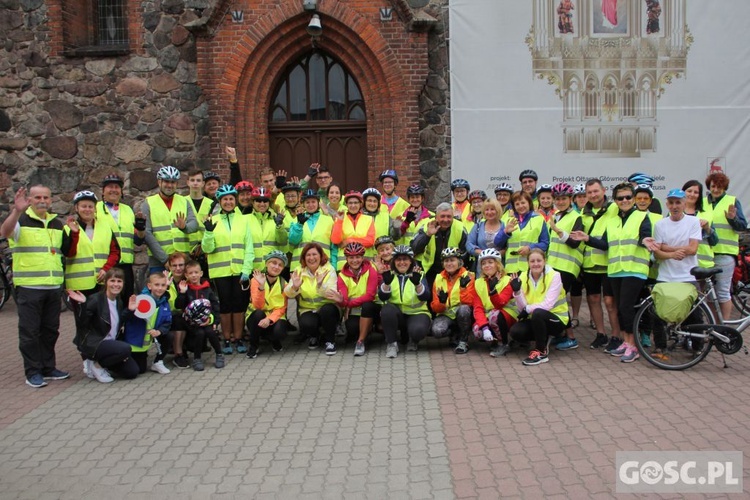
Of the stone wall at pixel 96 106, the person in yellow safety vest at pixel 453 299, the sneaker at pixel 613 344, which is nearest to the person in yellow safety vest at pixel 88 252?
the person in yellow safety vest at pixel 453 299

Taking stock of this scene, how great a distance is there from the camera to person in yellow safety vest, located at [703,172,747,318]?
7.08 m

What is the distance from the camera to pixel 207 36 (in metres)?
10.5

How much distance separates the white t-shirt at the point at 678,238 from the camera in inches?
245

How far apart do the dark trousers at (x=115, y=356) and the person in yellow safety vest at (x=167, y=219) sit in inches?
55.9

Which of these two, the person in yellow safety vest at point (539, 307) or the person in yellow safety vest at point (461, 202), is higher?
the person in yellow safety vest at point (461, 202)

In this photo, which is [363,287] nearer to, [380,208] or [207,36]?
[380,208]

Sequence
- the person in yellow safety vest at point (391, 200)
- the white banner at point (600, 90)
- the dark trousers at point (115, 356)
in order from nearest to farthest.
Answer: the dark trousers at point (115, 356)
the person in yellow safety vest at point (391, 200)
the white banner at point (600, 90)

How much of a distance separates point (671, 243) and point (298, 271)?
392cm

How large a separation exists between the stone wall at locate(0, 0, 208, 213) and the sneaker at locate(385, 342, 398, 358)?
570 centimetres

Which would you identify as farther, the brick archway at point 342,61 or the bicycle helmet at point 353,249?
the brick archway at point 342,61

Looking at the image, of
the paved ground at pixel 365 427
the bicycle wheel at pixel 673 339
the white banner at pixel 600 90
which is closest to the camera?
the paved ground at pixel 365 427

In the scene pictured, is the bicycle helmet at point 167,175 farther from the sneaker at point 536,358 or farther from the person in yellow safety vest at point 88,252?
the sneaker at point 536,358

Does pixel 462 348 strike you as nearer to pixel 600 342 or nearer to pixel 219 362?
pixel 600 342

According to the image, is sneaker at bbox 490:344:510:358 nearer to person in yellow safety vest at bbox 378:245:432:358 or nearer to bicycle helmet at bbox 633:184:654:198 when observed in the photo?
person in yellow safety vest at bbox 378:245:432:358
